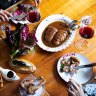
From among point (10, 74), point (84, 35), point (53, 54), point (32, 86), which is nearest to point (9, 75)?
point (10, 74)

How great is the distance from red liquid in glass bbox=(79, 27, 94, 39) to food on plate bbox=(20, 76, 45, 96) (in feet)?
1.29

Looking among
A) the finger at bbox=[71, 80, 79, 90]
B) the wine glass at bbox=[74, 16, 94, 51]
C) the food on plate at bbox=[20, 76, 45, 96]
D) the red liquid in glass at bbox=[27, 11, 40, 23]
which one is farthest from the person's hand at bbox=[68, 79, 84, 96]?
the red liquid in glass at bbox=[27, 11, 40, 23]

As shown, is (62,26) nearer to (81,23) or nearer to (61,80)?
(81,23)

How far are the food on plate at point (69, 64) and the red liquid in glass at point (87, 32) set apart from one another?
169 millimetres

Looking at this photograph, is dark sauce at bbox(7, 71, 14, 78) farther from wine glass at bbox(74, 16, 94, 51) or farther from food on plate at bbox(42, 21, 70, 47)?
wine glass at bbox(74, 16, 94, 51)

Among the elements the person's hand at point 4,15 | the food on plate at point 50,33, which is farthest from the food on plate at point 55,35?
the person's hand at point 4,15

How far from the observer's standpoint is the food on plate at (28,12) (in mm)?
1636

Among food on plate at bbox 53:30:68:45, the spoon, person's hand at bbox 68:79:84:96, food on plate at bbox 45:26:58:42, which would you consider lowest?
person's hand at bbox 68:79:84:96

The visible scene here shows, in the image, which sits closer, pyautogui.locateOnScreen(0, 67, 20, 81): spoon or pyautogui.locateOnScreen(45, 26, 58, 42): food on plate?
pyautogui.locateOnScreen(0, 67, 20, 81): spoon

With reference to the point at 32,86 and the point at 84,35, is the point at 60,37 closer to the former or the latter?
the point at 84,35

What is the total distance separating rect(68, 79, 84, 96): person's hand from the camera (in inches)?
53.9

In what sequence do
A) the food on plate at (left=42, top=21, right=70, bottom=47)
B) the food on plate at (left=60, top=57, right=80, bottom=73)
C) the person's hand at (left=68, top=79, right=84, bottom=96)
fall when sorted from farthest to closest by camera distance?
1. the food on plate at (left=42, top=21, right=70, bottom=47)
2. the food on plate at (left=60, top=57, right=80, bottom=73)
3. the person's hand at (left=68, top=79, right=84, bottom=96)

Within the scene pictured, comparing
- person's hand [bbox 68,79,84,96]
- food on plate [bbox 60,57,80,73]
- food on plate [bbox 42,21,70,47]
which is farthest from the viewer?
food on plate [bbox 42,21,70,47]

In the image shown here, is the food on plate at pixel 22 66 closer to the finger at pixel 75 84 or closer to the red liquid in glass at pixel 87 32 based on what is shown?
the finger at pixel 75 84
